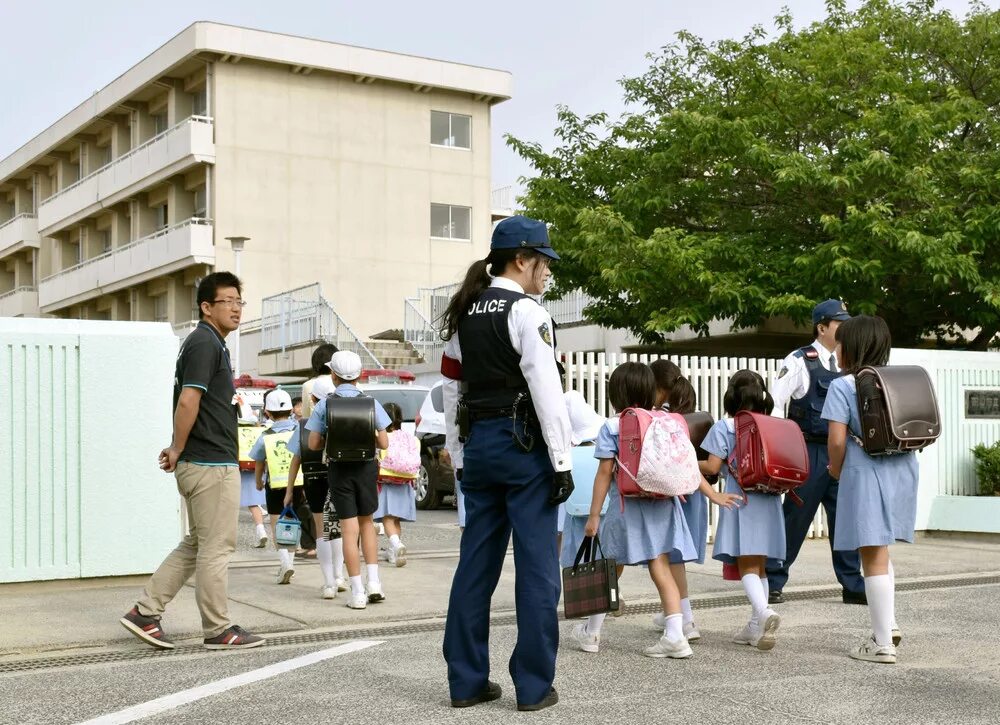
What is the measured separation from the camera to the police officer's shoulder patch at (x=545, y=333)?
17.7ft

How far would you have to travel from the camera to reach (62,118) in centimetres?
4631

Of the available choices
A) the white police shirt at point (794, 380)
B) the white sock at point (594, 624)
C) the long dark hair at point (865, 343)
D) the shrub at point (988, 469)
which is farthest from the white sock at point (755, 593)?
the shrub at point (988, 469)

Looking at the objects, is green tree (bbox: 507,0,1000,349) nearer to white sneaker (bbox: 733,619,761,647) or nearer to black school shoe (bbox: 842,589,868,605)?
black school shoe (bbox: 842,589,868,605)

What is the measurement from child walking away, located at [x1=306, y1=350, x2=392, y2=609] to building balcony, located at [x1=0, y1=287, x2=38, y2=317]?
147 ft

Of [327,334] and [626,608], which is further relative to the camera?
[327,334]

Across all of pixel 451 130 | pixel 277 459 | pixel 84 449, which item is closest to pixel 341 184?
pixel 451 130

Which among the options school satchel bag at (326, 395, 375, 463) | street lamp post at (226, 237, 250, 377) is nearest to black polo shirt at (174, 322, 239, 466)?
school satchel bag at (326, 395, 375, 463)

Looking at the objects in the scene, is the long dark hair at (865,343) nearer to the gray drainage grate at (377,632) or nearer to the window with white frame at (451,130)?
the gray drainage grate at (377,632)

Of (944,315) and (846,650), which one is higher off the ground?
(944,315)

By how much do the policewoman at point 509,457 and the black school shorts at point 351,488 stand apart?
3.20 m

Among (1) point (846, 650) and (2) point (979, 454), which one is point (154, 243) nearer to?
(2) point (979, 454)

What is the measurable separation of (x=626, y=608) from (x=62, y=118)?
4221 centimetres

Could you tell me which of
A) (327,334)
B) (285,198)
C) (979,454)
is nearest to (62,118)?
(285,198)

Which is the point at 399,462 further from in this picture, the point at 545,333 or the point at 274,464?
→ the point at 545,333
